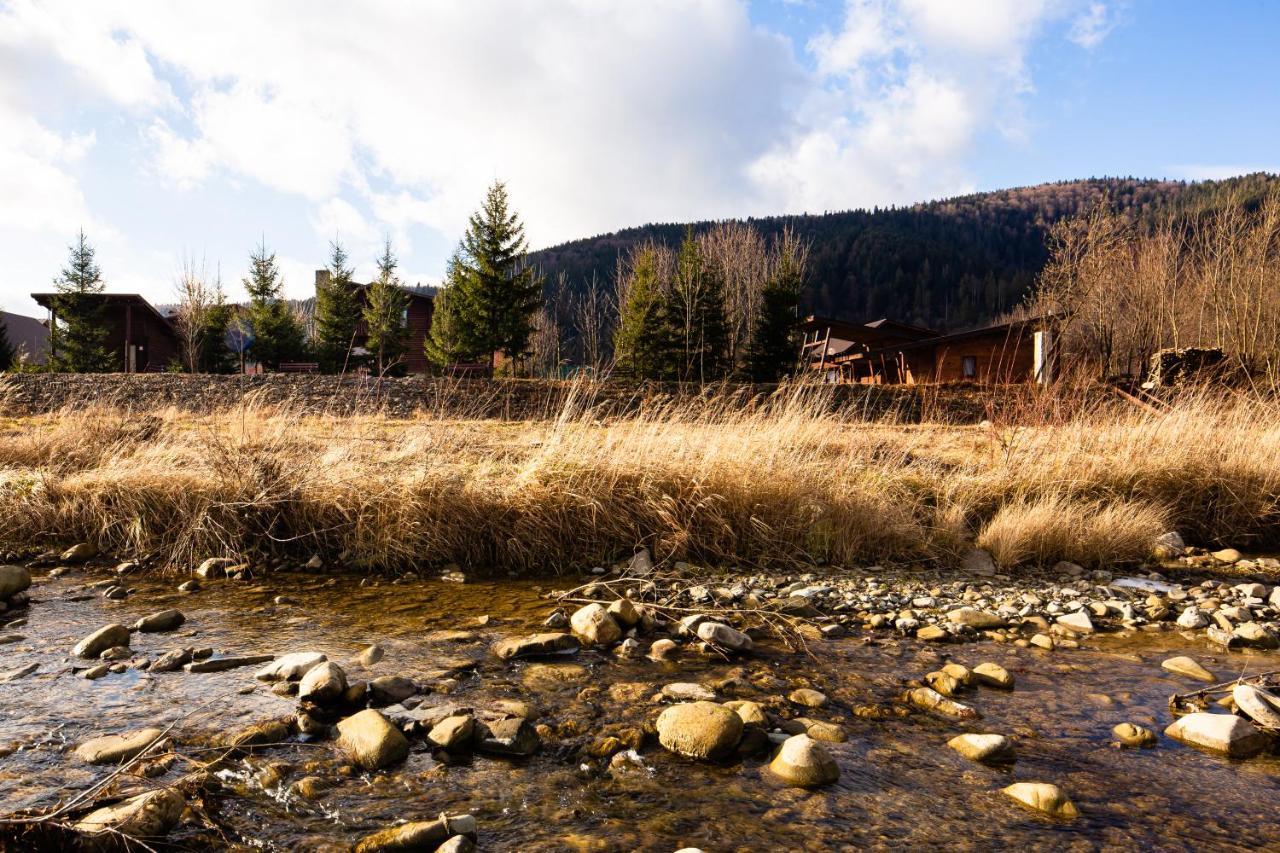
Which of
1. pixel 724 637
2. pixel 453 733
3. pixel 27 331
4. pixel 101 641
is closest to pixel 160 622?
pixel 101 641

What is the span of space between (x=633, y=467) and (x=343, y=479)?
8.84ft

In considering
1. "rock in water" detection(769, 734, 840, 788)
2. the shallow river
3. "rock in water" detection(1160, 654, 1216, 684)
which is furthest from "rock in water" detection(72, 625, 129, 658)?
"rock in water" detection(1160, 654, 1216, 684)

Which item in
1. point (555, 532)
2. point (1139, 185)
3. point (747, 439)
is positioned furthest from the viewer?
point (1139, 185)

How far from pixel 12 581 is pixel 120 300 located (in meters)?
37.7

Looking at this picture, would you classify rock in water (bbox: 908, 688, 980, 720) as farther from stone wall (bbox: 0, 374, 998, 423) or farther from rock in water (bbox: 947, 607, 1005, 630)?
stone wall (bbox: 0, 374, 998, 423)

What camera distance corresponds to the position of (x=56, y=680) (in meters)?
3.36

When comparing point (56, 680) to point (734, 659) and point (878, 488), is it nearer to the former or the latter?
point (734, 659)

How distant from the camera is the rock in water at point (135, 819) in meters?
2.06

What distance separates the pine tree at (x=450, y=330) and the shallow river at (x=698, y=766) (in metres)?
25.3

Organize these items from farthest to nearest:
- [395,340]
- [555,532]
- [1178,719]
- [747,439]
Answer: [395,340]
[747,439]
[555,532]
[1178,719]

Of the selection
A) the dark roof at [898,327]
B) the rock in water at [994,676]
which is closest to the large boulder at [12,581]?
the rock in water at [994,676]

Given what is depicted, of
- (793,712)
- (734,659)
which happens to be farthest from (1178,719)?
(734,659)

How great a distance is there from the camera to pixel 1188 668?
12.8 ft

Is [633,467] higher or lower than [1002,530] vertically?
higher
